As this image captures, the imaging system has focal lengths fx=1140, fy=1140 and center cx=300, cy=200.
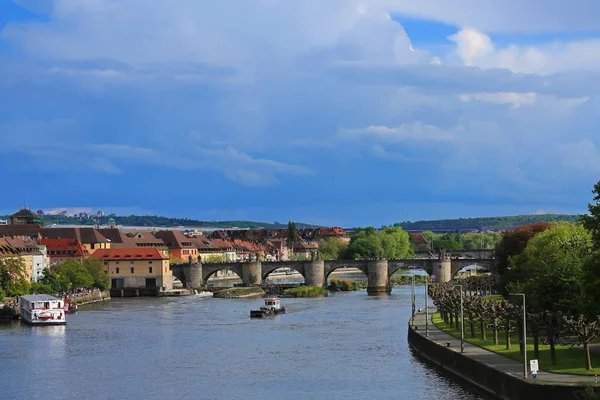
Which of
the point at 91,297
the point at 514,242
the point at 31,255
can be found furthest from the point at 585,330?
the point at 31,255

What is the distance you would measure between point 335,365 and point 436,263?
8601 cm

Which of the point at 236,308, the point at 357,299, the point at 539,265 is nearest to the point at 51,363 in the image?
the point at 539,265

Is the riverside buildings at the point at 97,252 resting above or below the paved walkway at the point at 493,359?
above

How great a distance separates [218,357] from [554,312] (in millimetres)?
23113

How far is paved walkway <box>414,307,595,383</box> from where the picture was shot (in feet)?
153

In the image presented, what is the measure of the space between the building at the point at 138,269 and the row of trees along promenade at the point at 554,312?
62677 mm

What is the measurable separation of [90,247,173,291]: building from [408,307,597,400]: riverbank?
240 ft

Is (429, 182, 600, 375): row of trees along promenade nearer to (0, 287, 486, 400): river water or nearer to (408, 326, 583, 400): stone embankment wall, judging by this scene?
(408, 326, 583, 400): stone embankment wall

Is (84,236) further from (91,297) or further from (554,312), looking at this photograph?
(554,312)

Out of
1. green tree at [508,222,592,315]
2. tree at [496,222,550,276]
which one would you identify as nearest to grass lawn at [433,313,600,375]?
green tree at [508,222,592,315]

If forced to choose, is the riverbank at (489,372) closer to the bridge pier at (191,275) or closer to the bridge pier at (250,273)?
the bridge pier at (250,273)

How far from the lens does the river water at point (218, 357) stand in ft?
189

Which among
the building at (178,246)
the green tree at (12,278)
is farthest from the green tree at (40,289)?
the building at (178,246)

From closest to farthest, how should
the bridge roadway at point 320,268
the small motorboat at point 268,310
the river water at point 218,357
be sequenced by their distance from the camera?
the river water at point 218,357
the small motorboat at point 268,310
the bridge roadway at point 320,268
